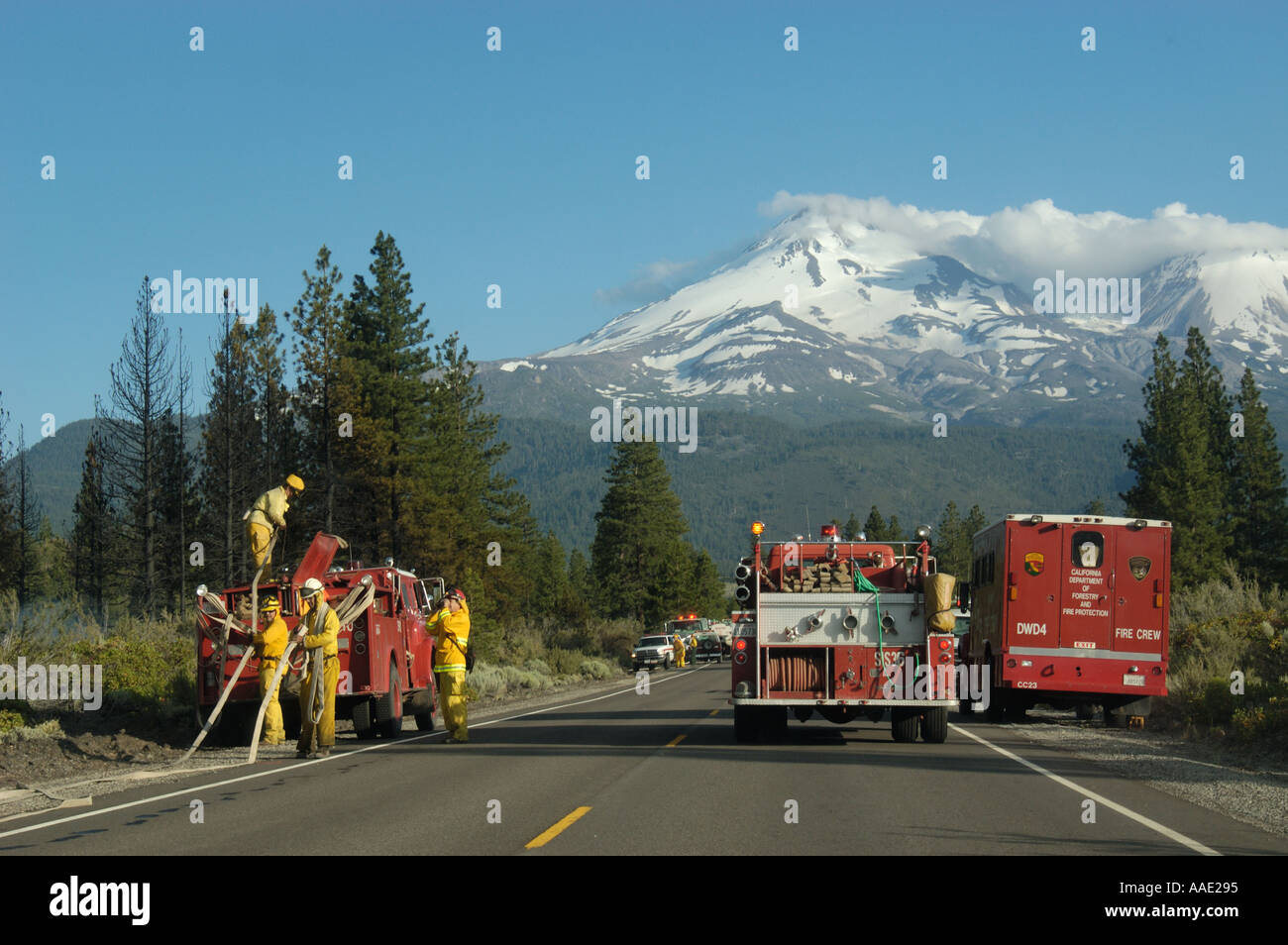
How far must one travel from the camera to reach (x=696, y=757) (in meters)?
15.3

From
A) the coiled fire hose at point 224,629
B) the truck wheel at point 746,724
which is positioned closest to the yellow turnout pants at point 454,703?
the coiled fire hose at point 224,629

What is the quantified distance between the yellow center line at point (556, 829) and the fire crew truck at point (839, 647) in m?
6.18

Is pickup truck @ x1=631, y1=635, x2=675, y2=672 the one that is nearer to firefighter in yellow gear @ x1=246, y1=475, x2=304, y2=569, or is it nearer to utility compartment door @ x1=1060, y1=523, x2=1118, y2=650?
utility compartment door @ x1=1060, y1=523, x2=1118, y2=650

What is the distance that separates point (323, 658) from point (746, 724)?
551 cm

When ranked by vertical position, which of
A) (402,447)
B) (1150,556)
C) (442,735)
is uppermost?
(402,447)

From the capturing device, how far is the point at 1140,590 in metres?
20.5

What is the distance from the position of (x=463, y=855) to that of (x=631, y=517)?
8932 cm

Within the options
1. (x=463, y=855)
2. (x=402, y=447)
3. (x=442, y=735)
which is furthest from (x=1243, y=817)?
(x=402, y=447)

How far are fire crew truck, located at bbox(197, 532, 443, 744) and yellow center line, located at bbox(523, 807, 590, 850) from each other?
639 centimetres

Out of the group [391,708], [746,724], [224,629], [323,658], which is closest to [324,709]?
[323,658]
